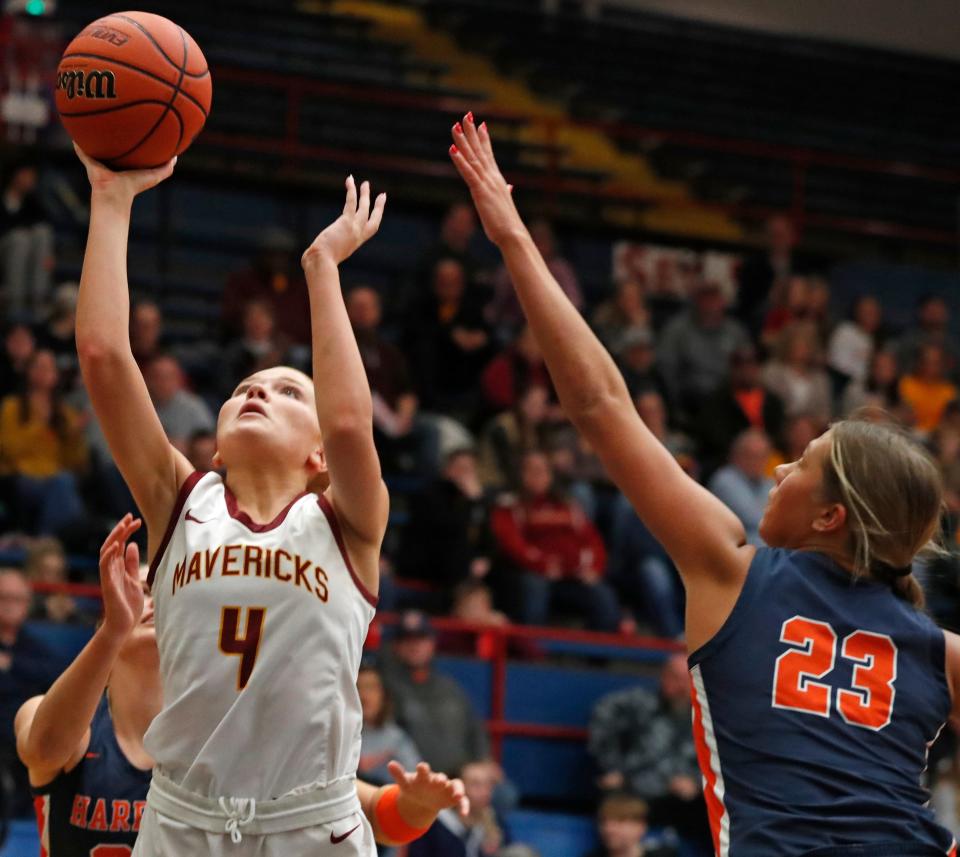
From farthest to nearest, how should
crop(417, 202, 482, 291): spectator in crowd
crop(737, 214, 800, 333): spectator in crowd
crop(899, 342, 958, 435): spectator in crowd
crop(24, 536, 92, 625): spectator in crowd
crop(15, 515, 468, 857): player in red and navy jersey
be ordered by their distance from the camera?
crop(737, 214, 800, 333): spectator in crowd < crop(899, 342, 958, 435): spectator in crowd < crop(417, 202, 482, 291): spectator in crowd < crop(24, 536, 92, 625): spectator in crowd < crop(15, 515, 468, 857): player in red and navy jersey

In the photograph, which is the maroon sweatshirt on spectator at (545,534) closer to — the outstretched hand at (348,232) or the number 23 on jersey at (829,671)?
the outstretched hand at (348,232)

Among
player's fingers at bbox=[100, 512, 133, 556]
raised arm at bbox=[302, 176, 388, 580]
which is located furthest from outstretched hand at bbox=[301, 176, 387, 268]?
player's fingers at bbox=[100, 512, 133, 556]

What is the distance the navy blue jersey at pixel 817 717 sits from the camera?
2.85 metres

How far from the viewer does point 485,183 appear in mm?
3055

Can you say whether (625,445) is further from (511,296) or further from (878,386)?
(878,386)

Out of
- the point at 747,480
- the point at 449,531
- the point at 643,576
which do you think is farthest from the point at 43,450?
the point at 747,480

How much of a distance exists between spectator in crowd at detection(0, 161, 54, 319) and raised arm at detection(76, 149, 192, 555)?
8.15m

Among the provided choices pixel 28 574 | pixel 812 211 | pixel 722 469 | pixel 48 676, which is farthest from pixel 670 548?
pixel 812 211

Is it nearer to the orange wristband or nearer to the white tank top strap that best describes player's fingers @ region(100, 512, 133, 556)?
the white tank top strap

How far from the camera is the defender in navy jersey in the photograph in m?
2.86

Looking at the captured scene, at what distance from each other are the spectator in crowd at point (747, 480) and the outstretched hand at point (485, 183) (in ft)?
Answer: 24.7

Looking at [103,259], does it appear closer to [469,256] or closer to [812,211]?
[469,256]

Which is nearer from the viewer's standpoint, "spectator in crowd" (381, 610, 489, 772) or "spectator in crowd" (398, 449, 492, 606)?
"spectator in crowd" (381, 610, 489, 772)

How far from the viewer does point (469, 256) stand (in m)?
12.2
